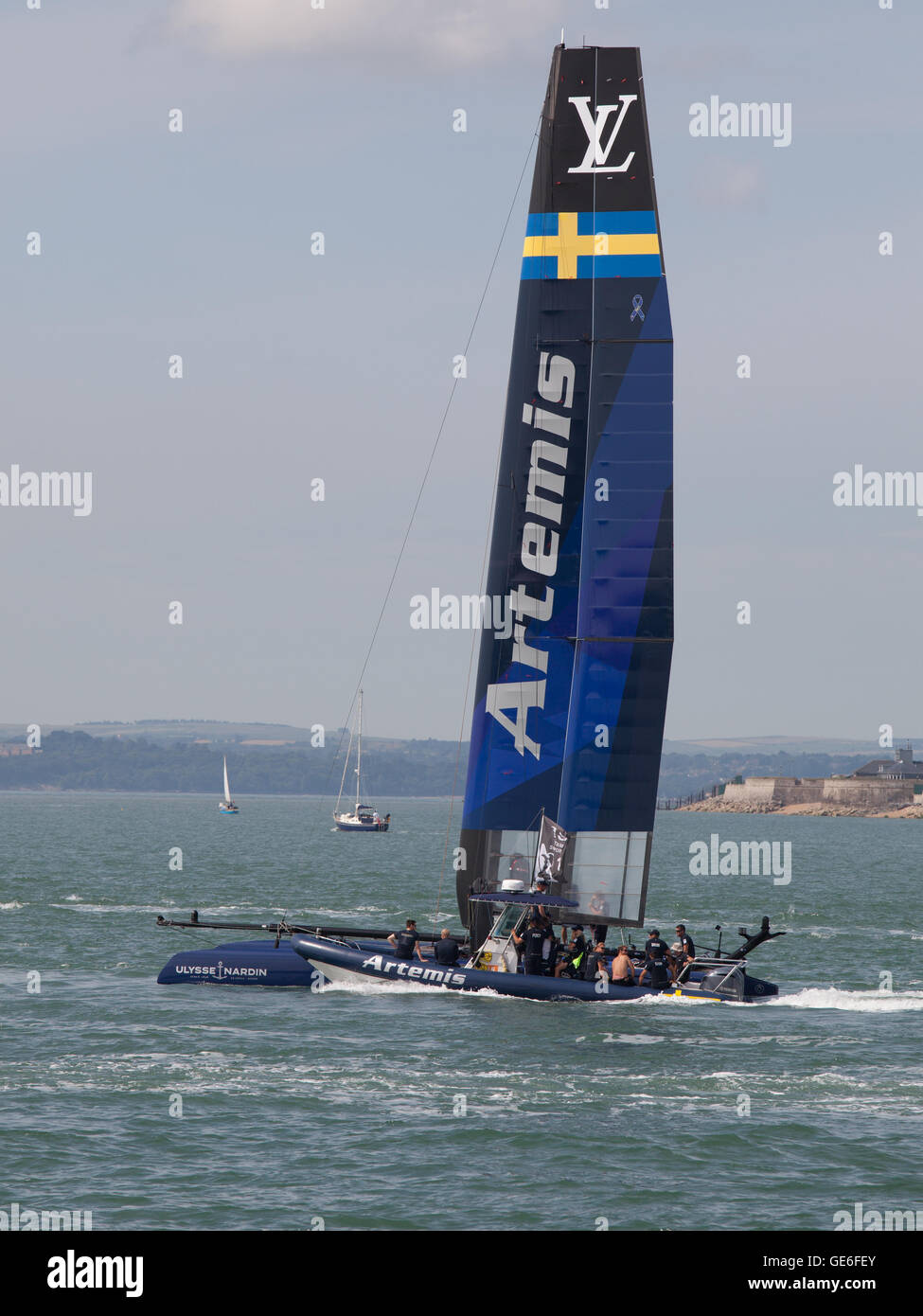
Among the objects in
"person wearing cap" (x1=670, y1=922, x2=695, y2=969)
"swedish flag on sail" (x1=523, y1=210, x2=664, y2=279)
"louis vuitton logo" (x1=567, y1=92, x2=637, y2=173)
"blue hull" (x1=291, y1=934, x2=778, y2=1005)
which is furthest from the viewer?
"swedish flag on sail" (x1=523, y1=210, x2=664, y2=279)

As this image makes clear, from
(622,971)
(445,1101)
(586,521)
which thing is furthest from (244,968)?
(586,521)

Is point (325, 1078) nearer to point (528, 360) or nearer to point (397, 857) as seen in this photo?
point (528, 360)

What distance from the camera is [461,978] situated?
3191 cm

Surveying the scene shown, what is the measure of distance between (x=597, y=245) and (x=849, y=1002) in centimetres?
1741

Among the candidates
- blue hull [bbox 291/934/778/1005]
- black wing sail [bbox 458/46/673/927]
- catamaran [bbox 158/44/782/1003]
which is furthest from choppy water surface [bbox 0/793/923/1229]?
black wing sail [bbox 458/46/673/927]

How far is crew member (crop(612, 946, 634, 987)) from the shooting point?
31.7 metres

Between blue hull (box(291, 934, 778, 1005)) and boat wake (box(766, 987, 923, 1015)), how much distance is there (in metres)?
0.62

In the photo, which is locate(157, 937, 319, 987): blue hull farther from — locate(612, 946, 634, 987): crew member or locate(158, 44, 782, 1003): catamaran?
locate(612, 946, 634, 987): crew member

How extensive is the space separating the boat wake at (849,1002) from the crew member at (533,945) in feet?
17.9

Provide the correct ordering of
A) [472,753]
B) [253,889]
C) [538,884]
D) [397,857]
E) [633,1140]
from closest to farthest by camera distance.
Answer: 1. [633,1140]
2. [538,884]
3. [472,753]
4. [253,889]
5. [397,857]

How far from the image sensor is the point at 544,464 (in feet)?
112

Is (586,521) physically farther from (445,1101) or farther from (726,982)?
(445,1101)
